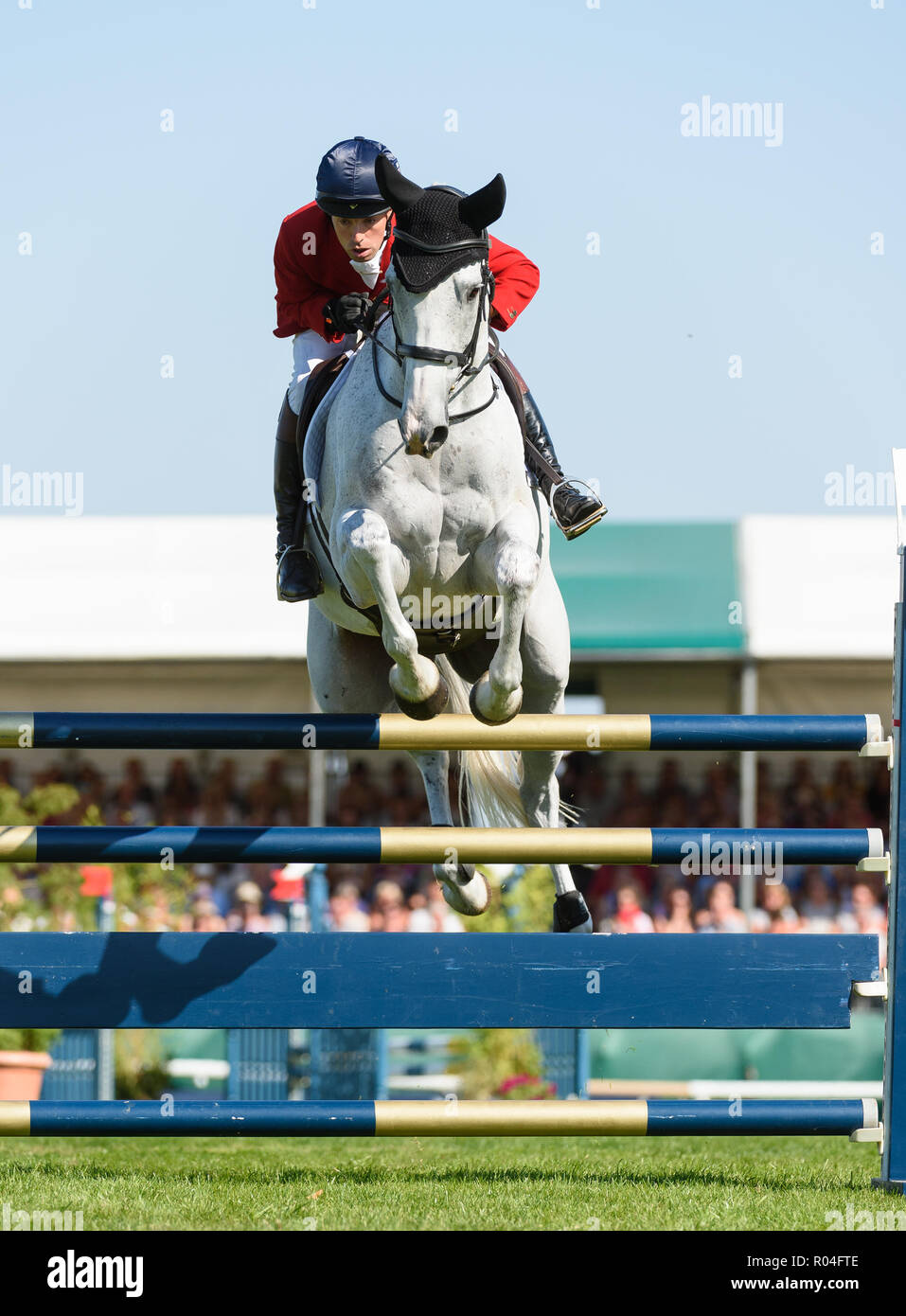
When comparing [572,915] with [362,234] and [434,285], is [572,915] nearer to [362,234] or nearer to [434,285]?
[434,285]

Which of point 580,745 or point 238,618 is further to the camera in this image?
point 238,618

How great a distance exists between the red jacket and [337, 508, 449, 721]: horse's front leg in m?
0.95

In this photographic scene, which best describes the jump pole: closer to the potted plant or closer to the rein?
the rein

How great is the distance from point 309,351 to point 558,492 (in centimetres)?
→ 101

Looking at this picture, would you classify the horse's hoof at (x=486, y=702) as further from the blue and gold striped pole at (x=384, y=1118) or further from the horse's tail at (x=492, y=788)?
the horse's tail at (x=492, y=788)

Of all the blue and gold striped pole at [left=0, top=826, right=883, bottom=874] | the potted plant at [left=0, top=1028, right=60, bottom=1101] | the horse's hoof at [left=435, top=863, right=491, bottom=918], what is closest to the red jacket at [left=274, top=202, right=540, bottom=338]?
the blue and gold striped pole at [left=0, top=826, right=883, bottom=874]

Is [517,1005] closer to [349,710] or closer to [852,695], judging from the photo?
[349,710]

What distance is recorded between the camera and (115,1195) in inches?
159

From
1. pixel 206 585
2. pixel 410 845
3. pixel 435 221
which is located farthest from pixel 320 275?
pixel 206 585

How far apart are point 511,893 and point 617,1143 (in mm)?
4017

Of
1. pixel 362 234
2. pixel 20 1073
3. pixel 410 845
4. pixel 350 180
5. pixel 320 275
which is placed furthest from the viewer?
pixel 20 1073

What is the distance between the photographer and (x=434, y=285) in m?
4.08

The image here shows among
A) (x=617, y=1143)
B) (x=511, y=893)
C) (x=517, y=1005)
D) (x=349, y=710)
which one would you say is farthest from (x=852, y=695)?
(x=517, y=1005)

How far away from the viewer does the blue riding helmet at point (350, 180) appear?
451cm
